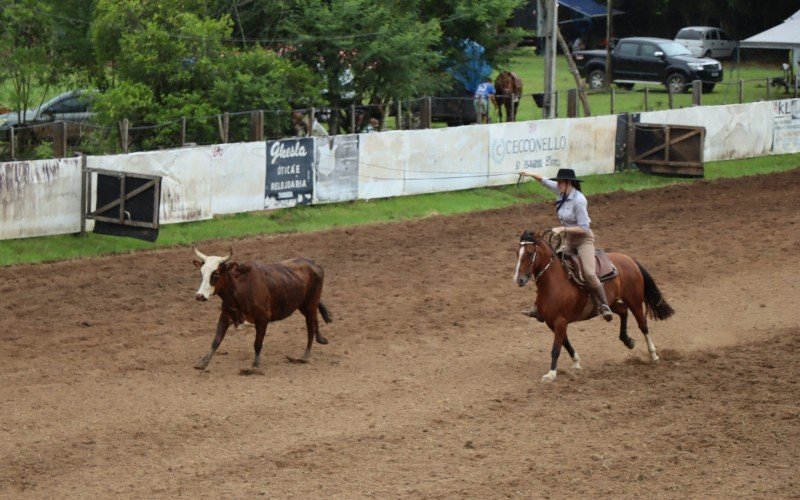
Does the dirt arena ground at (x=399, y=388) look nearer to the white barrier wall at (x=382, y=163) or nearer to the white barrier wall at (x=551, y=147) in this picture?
the white barrier wall at (x=382, y=163)

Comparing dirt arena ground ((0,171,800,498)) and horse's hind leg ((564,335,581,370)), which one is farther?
horse's hind leg ((564,335,581,370))

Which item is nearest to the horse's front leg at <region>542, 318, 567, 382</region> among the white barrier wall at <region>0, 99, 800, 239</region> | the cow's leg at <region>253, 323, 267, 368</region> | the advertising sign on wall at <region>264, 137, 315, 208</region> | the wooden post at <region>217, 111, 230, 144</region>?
the cow's leg at <region>253, 323, 267, 368</region>

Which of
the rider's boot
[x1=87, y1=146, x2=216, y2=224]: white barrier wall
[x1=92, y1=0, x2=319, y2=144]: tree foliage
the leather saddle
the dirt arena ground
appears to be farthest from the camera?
[x1=92, y1=0, x2=319, y2=144]: tree foliage

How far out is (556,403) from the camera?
12.7 metres

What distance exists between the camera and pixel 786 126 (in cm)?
3303

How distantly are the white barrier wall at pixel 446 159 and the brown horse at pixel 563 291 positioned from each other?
1121cm

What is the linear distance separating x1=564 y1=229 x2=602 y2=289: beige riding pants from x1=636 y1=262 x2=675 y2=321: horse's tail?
1.12 metres

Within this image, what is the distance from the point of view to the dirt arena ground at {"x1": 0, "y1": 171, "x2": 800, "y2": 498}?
1045 centimetres

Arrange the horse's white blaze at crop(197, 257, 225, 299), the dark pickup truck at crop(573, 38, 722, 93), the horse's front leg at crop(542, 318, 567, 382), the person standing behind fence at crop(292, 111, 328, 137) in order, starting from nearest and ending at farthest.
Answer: the horse's white blaze at crop(197, 257, 225, 299) < the horse's front leg at crop(542, 318, 567, 382) < the person standing behind fence at crop(292, 111, 328, 137) < the dark pickup truck at crop(573, 38, 722, 93)

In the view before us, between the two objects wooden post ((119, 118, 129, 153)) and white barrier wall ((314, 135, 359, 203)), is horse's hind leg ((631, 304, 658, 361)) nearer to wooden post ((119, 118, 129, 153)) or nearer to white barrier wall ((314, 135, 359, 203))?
white barrier wall ((314, 135, 359, 203))

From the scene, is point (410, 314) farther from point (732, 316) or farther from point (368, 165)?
point (368, 165)

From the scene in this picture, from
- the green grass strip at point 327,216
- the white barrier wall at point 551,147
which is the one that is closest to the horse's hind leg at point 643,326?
the green grass strip at point 327,216

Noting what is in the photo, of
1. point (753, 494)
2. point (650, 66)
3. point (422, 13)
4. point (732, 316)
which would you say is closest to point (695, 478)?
point (753, 494)

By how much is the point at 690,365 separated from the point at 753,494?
171 inches
